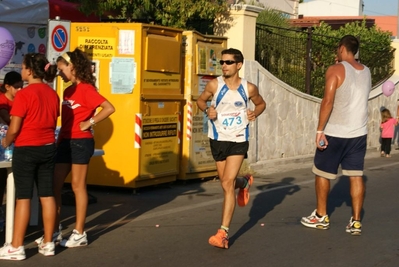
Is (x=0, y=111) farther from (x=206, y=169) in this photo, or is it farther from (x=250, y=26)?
(x=250, y=26)

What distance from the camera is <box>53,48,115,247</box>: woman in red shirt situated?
7.45 metres

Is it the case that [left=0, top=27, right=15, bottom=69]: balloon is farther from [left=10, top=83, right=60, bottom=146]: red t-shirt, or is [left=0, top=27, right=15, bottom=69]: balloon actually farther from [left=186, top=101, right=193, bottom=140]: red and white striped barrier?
[left=186, top=101, right=193, bottom=140]: red and white striped barrier

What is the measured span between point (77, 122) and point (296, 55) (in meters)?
11.8

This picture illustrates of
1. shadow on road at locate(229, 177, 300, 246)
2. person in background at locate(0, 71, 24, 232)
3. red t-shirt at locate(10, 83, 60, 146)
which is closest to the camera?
red t-shirt at locate(10, 83, 60, 146)

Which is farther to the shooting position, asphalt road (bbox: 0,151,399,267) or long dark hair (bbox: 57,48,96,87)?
long dark hair (bbox: 57,48,96,87)

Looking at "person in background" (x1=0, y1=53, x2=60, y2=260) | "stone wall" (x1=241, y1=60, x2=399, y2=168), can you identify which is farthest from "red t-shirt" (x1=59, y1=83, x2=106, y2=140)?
"stone wall" (x1=241, y1=60, x2=399, y2=168)

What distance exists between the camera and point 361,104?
8.64 metres

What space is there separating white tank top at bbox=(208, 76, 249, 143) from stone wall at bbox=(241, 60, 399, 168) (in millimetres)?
6950

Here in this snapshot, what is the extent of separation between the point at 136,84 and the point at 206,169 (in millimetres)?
2364

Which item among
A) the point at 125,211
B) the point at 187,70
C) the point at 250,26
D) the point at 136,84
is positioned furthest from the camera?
the point at 250,26

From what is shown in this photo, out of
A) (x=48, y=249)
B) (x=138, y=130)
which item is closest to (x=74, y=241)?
(x=48, y=249)

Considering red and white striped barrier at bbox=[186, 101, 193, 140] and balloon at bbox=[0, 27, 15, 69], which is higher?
balloon at bbox=[0, 27, 15, 69]

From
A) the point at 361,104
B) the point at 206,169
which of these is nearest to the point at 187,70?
the point at 206,169

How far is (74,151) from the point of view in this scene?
7.48m
